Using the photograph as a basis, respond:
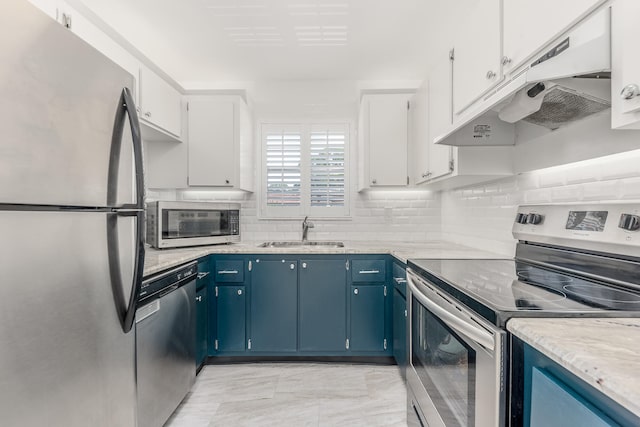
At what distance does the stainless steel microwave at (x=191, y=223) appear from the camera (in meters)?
2.13

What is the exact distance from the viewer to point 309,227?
297cm

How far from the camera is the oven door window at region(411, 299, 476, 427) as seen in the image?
97cm

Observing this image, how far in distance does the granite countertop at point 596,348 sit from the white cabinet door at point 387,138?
2.02m

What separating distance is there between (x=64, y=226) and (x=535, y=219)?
6.22 ft

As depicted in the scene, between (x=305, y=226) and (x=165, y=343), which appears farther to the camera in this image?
(x=305, y=226)

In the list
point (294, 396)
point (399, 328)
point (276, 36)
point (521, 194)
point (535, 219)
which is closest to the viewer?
point (535, 219)

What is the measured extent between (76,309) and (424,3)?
2.36 meters

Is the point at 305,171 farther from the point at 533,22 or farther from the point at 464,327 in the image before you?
the point at 464,327

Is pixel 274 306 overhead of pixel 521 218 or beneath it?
beneath

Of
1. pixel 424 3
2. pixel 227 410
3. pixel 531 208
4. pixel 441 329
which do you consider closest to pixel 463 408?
pixel 441 329

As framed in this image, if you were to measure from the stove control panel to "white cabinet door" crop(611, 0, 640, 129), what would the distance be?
367mm

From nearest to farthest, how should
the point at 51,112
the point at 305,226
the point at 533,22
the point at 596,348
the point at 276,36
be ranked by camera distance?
the point at 596,348, the point at 51,112, the point at 533,22, the point at 276,36, the point at 305,226

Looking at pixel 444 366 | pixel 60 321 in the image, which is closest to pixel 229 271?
pixel 60 321

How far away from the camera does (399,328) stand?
2141 millimetres
